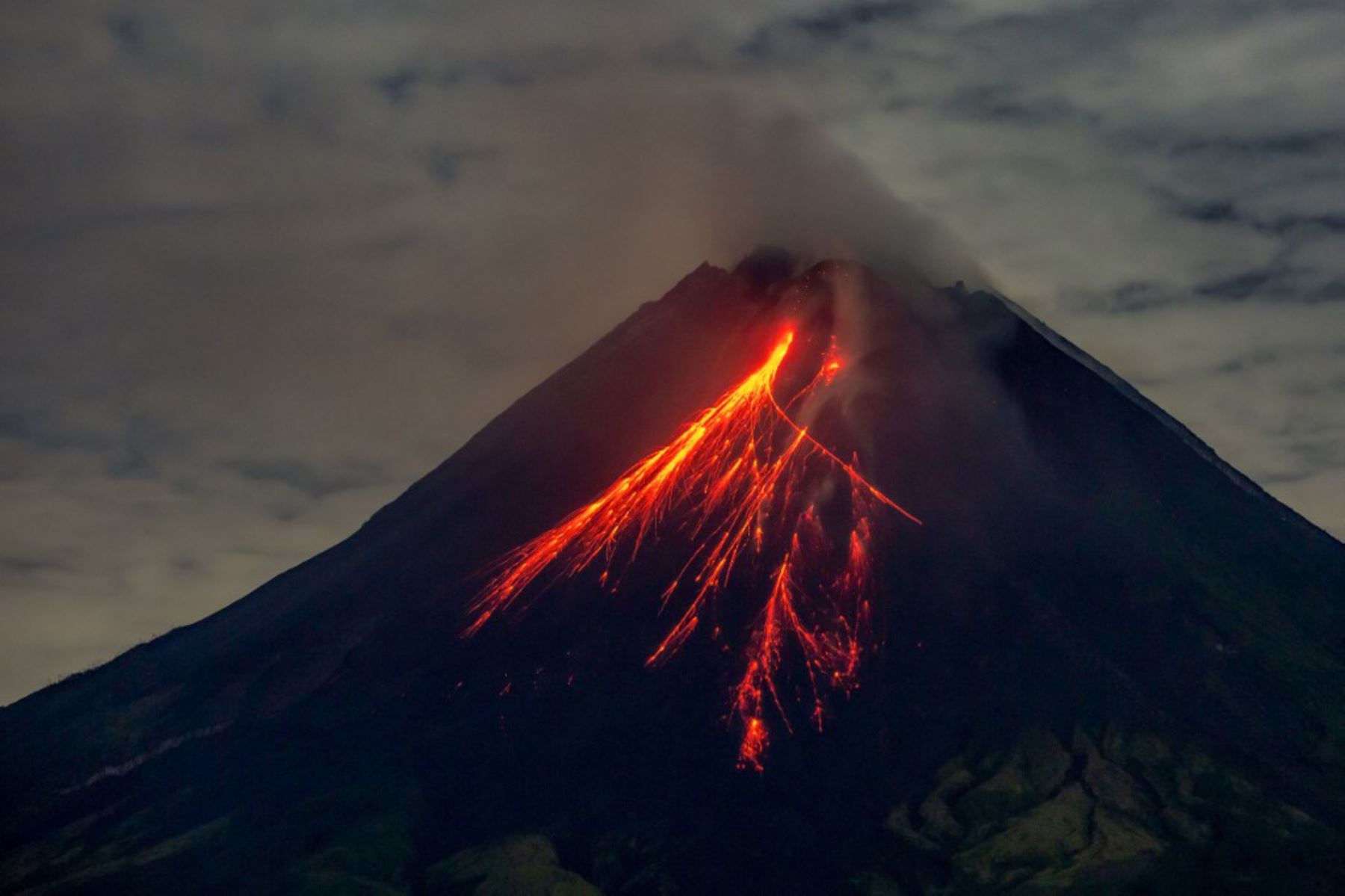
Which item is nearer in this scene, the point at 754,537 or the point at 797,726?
the point at 797,726

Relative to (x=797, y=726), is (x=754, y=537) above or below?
above

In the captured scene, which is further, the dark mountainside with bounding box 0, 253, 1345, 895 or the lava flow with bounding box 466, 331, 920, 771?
the lava flow with bounding box 466, 331, 920, 771

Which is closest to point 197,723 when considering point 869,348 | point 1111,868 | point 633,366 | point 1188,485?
point 633,366

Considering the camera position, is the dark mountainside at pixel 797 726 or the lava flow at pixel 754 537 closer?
the dark mountainside at pixel 797 726

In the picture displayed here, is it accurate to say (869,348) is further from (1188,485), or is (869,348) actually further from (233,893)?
(233,893)
